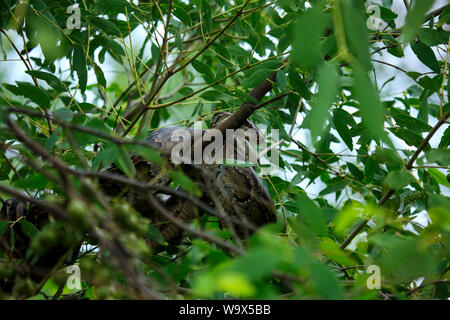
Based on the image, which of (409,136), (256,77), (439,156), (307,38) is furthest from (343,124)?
(307,38)

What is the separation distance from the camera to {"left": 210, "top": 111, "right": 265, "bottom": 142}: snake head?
1396 millimetres

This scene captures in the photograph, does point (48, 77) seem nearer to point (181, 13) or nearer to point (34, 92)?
point (34, 92)

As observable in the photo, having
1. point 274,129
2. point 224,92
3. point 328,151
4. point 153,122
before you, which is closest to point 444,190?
point 328,151

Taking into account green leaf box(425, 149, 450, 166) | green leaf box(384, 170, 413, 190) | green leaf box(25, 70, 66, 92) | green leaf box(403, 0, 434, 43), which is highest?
green leaf box(25, 70, 66, 92)

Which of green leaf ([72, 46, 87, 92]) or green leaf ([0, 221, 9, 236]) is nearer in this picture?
green leaf ([0, 221, 9, 236])

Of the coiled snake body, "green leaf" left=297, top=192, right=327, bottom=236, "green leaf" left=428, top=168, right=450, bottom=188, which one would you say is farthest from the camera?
the coiled snake body

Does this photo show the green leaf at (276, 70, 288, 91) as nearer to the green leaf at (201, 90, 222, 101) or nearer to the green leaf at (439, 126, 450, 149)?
the green leaf at (201, 90, 222, 101)

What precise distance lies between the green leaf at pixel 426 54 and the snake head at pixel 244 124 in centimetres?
51

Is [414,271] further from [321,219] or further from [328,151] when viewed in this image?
[328,151]

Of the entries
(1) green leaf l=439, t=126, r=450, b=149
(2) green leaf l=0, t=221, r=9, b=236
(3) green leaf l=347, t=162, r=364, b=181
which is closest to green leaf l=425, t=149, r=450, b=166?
(1) green leaf l=439, t=126, r=450, b=149

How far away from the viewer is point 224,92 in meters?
1.35

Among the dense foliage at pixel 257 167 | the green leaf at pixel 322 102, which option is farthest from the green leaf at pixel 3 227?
the green leaf at pixel 322 102
